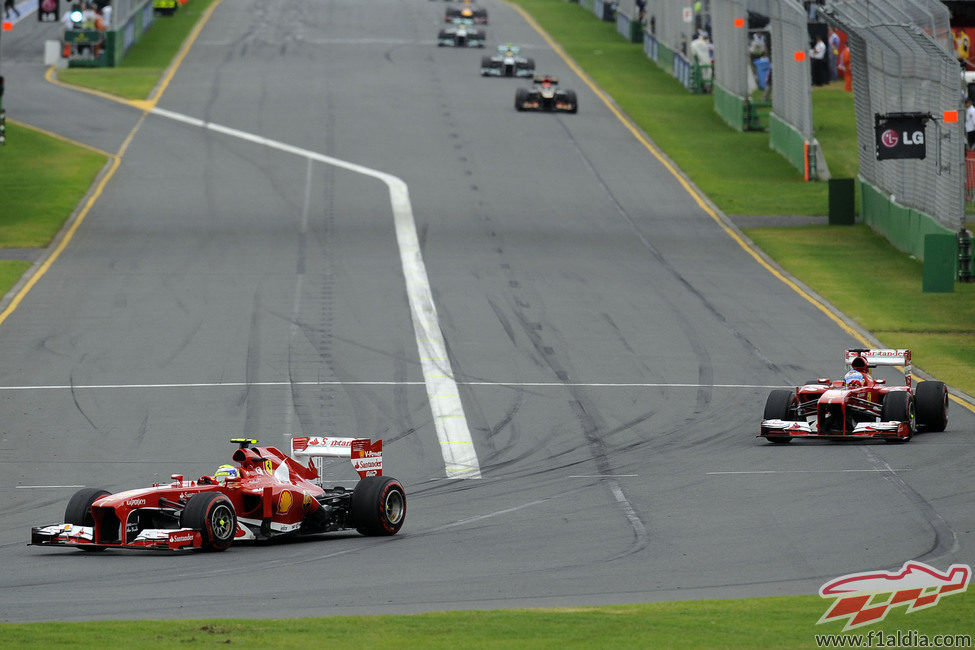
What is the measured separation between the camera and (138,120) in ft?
191

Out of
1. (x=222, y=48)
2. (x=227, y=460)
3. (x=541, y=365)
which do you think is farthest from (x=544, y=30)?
(x=227, y=460)

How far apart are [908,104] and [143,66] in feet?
134

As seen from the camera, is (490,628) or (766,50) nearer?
(490,628)

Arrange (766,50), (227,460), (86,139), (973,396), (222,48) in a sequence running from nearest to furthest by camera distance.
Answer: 1. (227,460)
2. (973,396)
3. (86,139)
4. (766,50)
5. (222,48)

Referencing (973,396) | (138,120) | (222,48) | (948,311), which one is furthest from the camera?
(222,48)

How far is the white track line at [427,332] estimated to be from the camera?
23109 millimetres

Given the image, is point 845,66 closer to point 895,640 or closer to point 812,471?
point 812,471

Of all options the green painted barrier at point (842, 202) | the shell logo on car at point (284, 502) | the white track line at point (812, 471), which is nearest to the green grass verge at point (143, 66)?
the green painted barrier at point (842, 202)

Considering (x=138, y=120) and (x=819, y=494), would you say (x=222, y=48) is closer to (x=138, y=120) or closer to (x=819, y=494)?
(x=138, y=120)

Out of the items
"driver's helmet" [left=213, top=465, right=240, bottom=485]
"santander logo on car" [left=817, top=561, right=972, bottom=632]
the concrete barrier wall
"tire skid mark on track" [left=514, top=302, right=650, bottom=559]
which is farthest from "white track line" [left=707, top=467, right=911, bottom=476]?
the concrete barrier wall

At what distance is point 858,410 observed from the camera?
910 inches

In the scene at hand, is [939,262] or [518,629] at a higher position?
[518,629]

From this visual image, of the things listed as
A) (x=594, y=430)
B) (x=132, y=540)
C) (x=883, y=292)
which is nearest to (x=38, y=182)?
(x=883, y=292)

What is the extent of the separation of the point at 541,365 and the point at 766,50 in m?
44.9
